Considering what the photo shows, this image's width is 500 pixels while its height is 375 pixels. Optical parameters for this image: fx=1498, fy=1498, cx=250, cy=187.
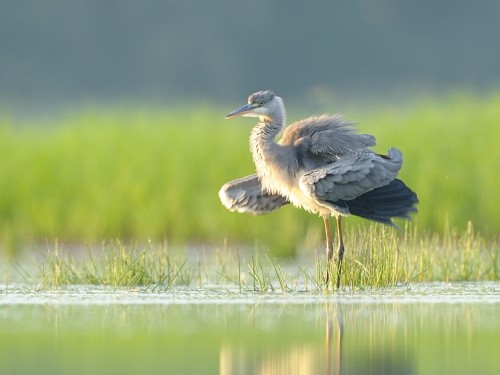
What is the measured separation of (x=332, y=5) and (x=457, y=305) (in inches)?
1403

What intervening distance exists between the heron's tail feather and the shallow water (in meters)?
0.51

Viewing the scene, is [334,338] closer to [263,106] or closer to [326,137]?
[326,137]

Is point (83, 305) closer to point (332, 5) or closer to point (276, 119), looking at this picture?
point (276, 119)

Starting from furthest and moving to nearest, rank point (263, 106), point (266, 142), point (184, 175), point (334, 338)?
point (184, 175) → point (263, 106) → point (266, 142) → point (334, 338)

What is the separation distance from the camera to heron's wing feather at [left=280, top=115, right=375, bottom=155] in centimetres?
976

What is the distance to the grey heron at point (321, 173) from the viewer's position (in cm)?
958

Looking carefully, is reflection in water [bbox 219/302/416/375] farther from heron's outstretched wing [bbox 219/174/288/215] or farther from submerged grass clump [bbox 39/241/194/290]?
heron's outstretched wing [bbox 219/174/288/215]

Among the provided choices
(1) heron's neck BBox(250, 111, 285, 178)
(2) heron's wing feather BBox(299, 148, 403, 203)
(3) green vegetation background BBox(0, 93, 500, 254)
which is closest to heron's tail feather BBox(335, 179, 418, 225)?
(2) heron's wing feather BBox(299, 148, 403, 203)

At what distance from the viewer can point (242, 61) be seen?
1590 inches

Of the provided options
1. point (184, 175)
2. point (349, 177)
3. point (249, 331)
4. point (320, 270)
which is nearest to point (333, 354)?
point (249, 331)

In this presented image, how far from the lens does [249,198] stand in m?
10.5

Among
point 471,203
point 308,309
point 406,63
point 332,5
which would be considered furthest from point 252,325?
point 332,5

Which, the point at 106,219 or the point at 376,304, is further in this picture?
the point at 106,219

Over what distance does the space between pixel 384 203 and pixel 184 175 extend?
19.2 ft
